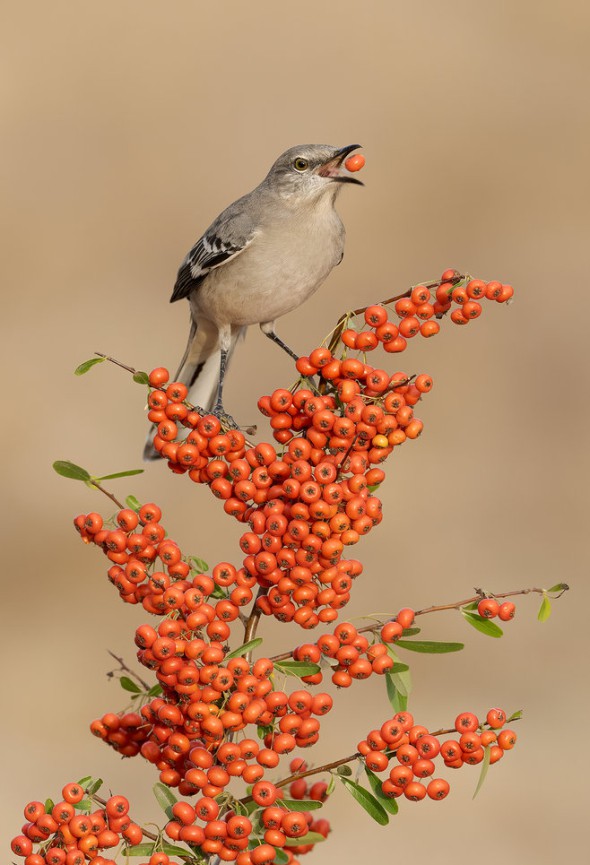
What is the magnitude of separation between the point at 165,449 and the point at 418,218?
8.10 metres

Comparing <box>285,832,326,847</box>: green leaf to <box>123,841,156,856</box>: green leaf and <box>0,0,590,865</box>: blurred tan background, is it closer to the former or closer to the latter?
<box>123,841,156,856</box>: green leaf

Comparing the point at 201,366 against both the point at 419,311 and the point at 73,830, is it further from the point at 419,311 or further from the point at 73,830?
the point at 73,830

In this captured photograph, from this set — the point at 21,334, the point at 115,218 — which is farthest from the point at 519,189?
the point at 21,334

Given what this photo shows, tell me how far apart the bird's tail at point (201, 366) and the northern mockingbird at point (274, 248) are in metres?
0.27

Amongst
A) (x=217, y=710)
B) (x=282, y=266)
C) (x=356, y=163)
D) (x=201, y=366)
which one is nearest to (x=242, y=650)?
(x=217, y=710)

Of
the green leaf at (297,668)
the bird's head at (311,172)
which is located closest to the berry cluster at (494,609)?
the green leaf at (297,668)

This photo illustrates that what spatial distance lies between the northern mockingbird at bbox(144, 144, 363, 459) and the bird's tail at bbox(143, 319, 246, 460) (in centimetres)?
27

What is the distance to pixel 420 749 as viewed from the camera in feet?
8.11

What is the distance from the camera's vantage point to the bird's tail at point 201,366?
502cm

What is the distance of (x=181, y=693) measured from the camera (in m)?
2.47

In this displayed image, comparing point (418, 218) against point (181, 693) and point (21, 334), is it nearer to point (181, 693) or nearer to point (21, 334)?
point (21, 334)

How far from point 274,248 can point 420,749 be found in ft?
7.83

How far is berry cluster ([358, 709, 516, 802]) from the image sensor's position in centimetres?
246

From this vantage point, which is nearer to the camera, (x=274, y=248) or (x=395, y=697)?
(x=395, y=697)
